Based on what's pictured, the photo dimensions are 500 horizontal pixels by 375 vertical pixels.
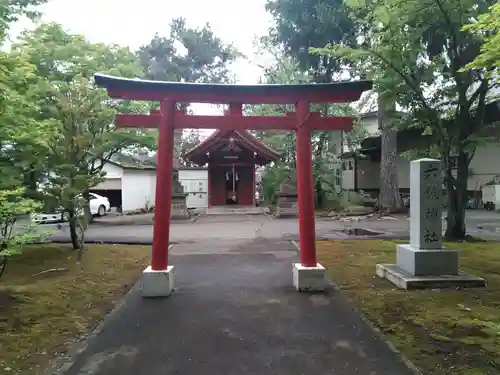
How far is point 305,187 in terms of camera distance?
688cm

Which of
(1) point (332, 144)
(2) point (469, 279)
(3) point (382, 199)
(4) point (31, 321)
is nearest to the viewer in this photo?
(4) point (31, 321)

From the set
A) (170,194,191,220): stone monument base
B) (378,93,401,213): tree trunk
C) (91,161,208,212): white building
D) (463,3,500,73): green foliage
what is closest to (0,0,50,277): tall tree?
(463,3,500,73): green foliage

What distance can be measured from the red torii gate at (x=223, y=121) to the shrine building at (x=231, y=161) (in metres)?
16.1

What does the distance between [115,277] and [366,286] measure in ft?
16.2

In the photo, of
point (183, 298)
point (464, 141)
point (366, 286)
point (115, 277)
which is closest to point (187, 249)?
point (115, 277)

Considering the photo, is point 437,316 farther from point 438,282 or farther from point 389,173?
point 389,173

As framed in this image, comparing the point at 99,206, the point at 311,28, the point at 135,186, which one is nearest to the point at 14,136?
the point at 311,28

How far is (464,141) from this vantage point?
1073cm

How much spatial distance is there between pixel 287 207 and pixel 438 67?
11610mm

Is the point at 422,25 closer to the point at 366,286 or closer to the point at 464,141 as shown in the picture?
the point at 464,141

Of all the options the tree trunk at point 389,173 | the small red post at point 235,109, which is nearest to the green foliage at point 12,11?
the small red post at point 235,109

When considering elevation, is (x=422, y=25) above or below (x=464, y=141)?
above

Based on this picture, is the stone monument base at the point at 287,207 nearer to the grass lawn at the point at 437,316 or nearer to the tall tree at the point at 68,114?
the tall tree at the point at 68,114

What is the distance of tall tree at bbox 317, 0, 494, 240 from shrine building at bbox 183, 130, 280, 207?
12091 mm
